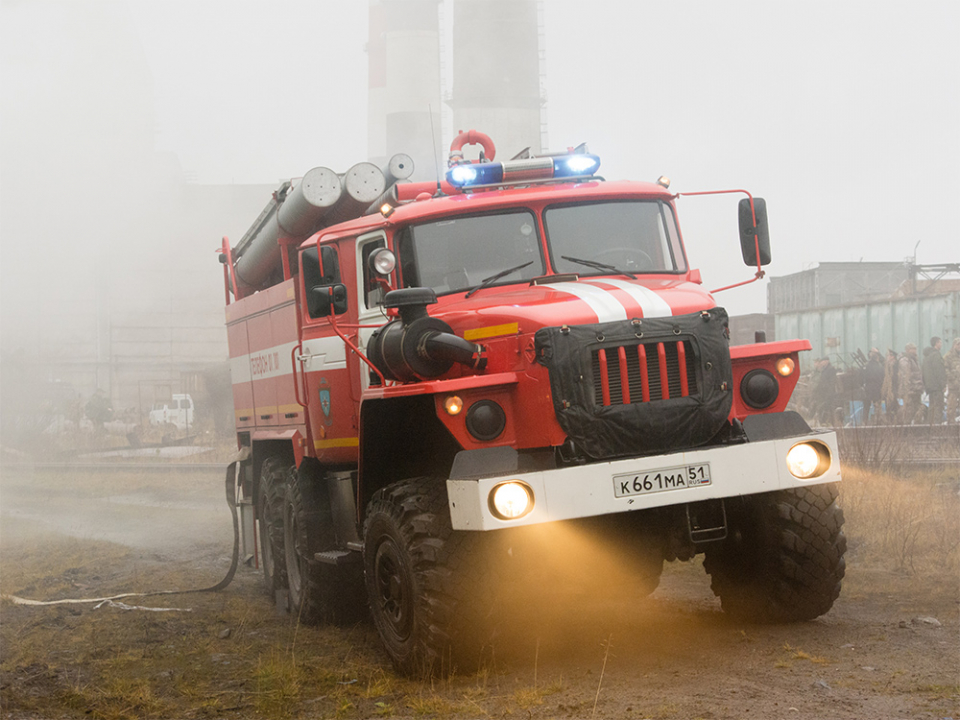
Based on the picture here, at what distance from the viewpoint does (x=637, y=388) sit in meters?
5.91

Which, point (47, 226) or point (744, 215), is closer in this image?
point (744, 215)

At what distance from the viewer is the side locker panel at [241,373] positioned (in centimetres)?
1052

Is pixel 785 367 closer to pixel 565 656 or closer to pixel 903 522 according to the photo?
pixel 565 656

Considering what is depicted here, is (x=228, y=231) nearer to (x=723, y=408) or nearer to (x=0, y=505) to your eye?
(x=0, y=505)

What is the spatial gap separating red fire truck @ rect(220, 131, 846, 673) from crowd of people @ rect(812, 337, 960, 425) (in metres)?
12.7

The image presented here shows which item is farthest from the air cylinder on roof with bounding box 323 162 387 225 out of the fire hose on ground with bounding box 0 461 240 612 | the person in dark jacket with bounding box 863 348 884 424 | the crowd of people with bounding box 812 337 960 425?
the person in dark jacket with bounding box 863 348 884 424

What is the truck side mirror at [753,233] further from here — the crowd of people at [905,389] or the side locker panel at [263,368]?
the crowd of people at [905,389]

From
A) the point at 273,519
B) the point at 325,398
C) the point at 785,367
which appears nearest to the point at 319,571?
the point at 325,398

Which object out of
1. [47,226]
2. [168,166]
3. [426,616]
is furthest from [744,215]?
[168,166]

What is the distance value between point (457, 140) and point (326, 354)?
7.86 ft

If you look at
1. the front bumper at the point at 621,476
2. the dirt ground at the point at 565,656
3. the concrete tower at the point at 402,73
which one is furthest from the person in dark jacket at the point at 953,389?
the concrete tower at the point at 402,73

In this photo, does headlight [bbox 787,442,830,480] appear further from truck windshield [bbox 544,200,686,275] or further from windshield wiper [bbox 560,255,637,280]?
truck windshield [bbox 544,200,686,275]

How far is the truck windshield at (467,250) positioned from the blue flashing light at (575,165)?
604mm

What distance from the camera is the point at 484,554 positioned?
5871 mm
